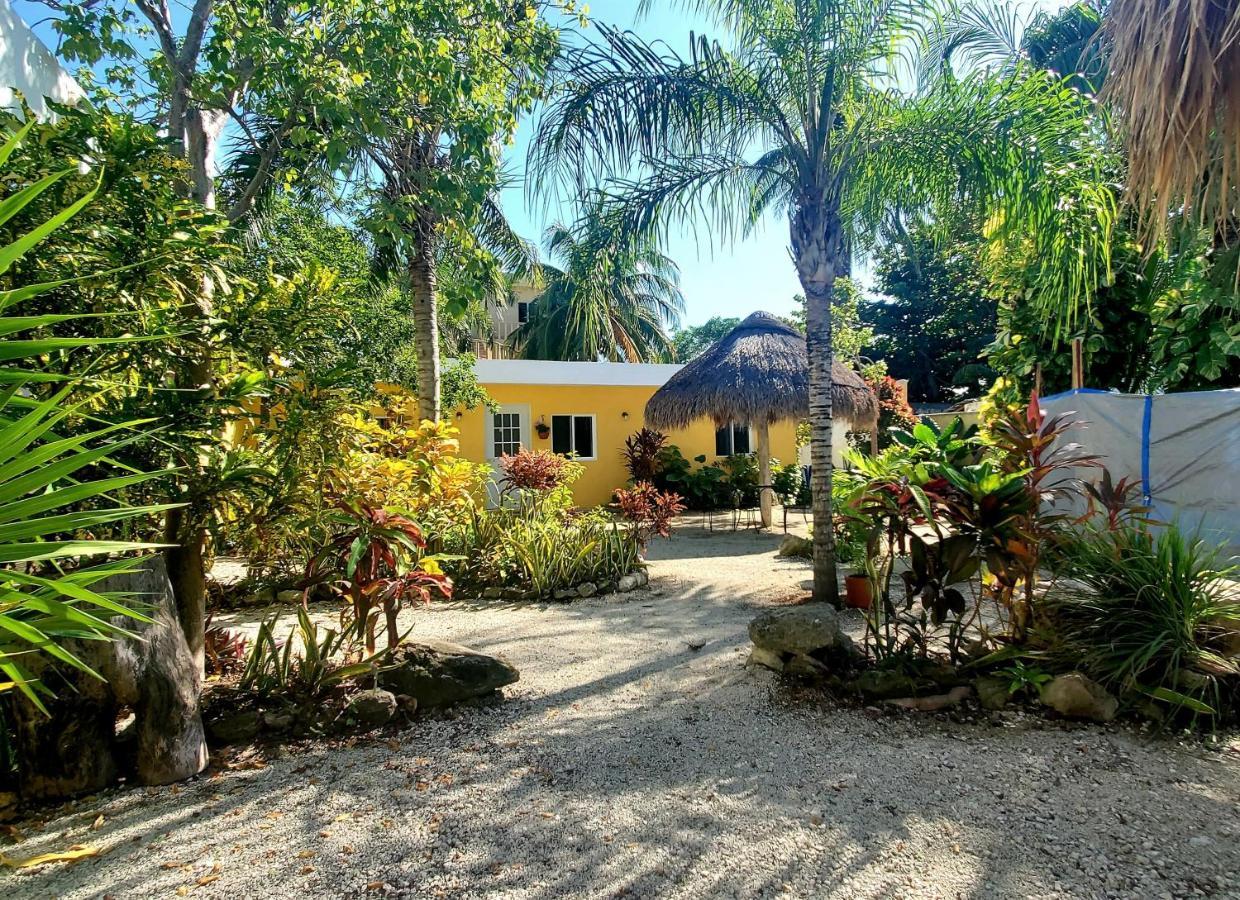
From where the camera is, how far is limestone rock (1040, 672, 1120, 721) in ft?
10.7

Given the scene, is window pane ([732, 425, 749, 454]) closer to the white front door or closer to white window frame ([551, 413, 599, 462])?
white window frame ([551, 413, 599, 462])

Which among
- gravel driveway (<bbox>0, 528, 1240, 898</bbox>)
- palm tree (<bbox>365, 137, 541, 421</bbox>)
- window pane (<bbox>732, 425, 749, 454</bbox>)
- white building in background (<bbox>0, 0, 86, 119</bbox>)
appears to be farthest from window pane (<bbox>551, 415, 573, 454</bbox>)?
gravel driveway (<bbox>0, 528, 1240, 898</bbox>)

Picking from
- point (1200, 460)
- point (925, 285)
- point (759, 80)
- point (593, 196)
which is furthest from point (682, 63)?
point (925, 285)

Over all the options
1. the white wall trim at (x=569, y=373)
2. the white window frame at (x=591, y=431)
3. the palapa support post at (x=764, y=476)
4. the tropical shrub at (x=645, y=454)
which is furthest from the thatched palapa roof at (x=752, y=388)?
the white window frame at (x=591, y=431)

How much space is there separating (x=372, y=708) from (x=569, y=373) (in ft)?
34.5

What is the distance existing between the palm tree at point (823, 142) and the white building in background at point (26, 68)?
12.4 ft

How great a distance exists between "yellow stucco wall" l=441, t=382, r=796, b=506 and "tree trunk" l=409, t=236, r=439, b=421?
4.74 meters

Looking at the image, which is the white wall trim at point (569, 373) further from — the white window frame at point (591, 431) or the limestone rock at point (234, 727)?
the limestone rock at point (234, 727)

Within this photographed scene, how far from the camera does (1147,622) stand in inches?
136

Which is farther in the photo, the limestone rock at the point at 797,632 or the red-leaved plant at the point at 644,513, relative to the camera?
the red-leaved plant at the point at 644,513

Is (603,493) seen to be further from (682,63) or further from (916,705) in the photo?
(916,705)

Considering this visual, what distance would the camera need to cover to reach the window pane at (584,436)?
14.1 meters

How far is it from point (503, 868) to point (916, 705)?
2.44 metres

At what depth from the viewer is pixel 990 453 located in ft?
13.7
